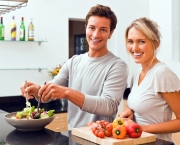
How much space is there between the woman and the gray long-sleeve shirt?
0.35 ft

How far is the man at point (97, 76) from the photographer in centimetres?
180

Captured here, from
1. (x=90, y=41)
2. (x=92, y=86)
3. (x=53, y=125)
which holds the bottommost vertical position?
(x=53, y=125)

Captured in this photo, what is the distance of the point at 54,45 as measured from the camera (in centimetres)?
391

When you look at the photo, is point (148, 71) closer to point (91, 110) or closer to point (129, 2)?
point (91, 110)

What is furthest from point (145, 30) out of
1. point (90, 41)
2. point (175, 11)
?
point (175, 11)

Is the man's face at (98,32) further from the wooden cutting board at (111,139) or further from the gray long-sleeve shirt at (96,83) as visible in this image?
the wooden cutting board at (111,139)

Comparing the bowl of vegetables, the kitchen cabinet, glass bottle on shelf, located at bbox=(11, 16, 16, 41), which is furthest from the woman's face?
glass bottle on shelf, located at bbox=(11, 16, 16, 41)

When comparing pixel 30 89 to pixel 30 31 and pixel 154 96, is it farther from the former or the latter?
pixel 30 31

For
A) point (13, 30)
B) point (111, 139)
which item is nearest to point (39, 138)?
point (111, 139)

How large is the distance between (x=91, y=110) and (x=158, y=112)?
377mm

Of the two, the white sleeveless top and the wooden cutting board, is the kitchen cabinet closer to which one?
the white sleeveless top

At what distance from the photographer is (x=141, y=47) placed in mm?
1800

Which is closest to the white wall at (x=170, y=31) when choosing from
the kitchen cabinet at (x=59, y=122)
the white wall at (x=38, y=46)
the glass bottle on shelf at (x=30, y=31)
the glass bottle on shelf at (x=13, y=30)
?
the white wall at (x=38, y=46)

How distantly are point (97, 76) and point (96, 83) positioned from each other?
4cm
